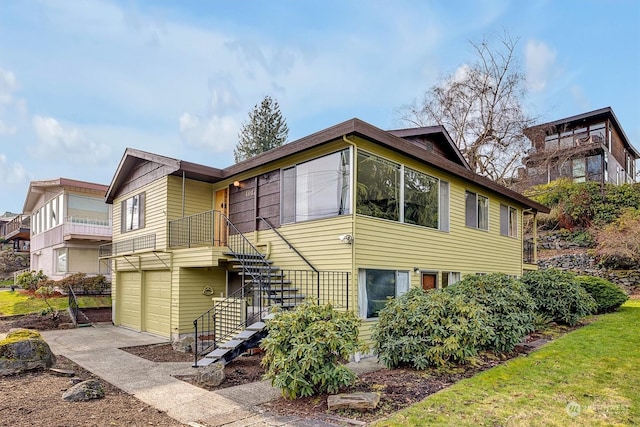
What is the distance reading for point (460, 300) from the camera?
7.32 m

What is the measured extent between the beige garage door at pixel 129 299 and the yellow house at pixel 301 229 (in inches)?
1.6

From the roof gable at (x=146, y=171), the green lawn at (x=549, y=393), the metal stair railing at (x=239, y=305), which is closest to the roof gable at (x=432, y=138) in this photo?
the metal stair railing at (x=239, y=305)

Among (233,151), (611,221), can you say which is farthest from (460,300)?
(233,151)

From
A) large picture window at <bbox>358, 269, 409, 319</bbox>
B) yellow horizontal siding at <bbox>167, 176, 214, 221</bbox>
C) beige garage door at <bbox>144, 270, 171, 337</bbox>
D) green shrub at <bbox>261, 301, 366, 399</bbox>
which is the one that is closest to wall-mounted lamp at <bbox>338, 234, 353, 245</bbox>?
large picture window at <bbox>358, 269, 409, 319</bbox>

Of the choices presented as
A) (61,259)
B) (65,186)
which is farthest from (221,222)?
(61,259)

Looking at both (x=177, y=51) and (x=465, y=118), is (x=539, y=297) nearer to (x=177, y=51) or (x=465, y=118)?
(x=177, y=51)

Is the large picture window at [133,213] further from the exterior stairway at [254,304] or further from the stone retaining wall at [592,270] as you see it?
the stone retaining wall at [592,270]

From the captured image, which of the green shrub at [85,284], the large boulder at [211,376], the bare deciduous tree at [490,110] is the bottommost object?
the large boulder at [211,376]

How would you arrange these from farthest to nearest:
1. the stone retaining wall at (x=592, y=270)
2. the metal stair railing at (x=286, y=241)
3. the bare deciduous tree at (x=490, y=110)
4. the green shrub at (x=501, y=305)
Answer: the bare deciduous tree at (x=490, y=110), the stone retaining wall at (x=592, y=270), the metal stair railing at (x=286, y=241), the green shrub at (x=501, y=305)

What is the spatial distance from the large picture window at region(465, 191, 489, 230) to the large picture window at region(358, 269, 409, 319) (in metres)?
4.00

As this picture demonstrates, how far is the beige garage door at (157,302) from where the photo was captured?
11.9 m

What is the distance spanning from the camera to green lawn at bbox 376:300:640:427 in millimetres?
4621

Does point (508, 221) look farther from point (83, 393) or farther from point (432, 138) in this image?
point (83, 393)

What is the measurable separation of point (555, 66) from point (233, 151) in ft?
85.6
